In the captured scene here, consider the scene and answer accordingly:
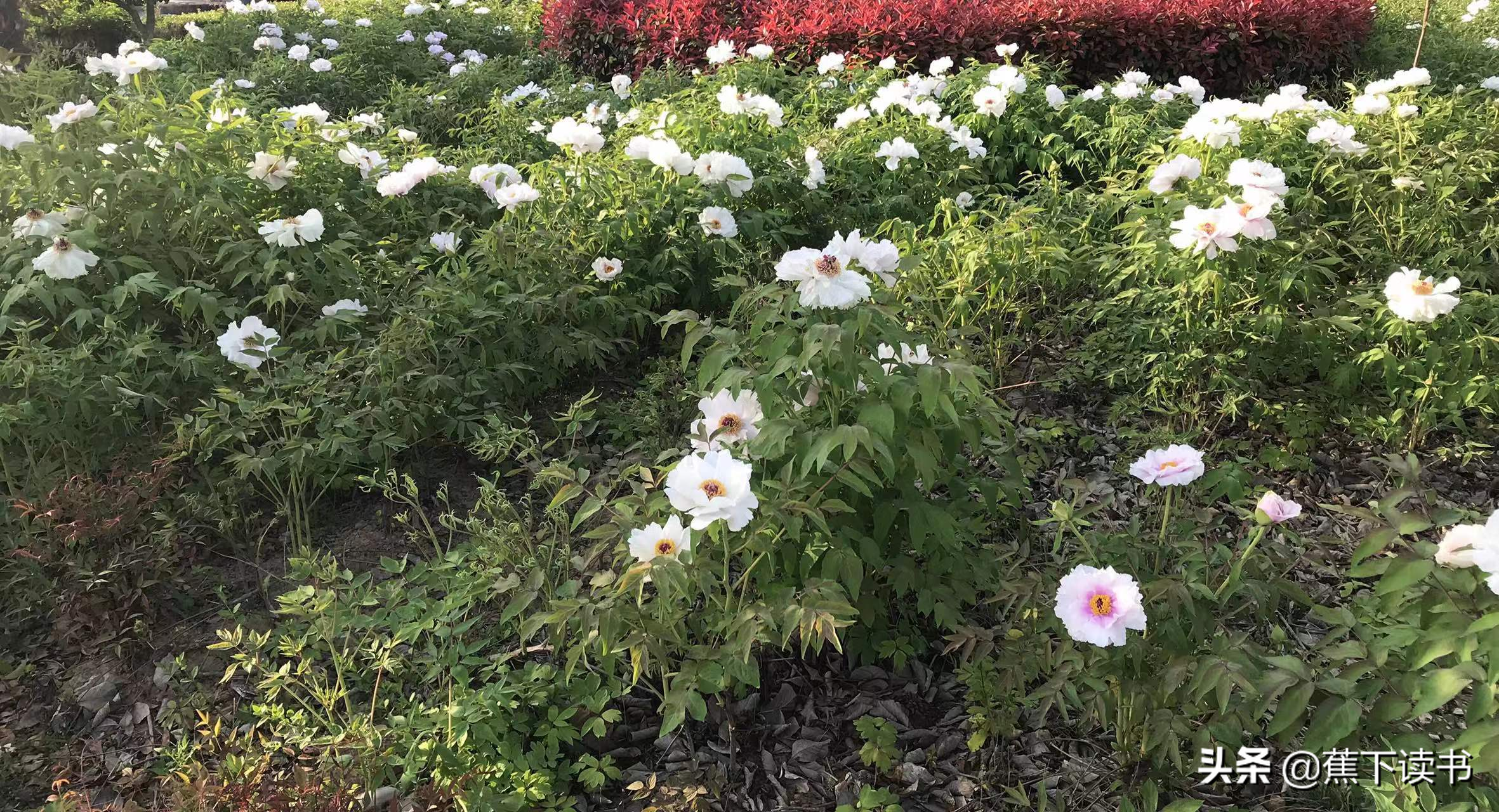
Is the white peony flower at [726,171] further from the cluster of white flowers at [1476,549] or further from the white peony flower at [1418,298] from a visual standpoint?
the cluster of white flowers at [1476,549]

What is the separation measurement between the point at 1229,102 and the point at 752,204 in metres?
1.80

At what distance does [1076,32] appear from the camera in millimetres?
5891

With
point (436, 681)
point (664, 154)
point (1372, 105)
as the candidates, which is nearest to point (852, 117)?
point (664, 154)

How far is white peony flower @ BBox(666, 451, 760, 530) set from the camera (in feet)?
5.62

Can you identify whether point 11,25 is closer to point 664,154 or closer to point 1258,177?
point 664,154

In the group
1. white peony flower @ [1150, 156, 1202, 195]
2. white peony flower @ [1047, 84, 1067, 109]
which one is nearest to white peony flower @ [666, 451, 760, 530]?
white peony flower @ [1150, 156, 1202, 195]

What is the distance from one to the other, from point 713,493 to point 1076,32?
5272mm

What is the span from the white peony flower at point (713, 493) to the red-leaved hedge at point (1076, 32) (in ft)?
15.1

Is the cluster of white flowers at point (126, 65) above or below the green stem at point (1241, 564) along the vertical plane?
above

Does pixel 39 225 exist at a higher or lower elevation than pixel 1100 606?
higher

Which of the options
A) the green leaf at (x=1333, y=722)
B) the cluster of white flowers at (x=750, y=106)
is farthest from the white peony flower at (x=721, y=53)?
the green leaf at (x=1333, y=722)

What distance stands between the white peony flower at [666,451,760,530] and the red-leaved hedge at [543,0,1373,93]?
4.61 m

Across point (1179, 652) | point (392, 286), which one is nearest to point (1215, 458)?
point (1179, 652)

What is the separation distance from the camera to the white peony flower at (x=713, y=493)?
1.71 metres
